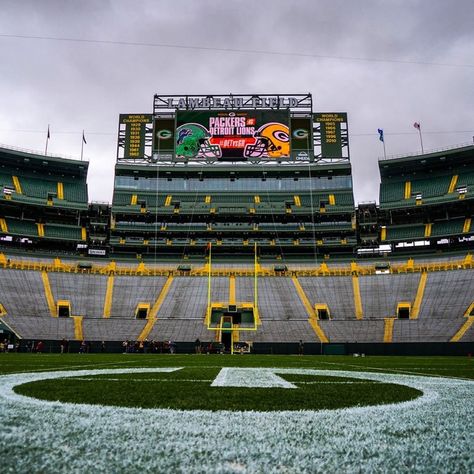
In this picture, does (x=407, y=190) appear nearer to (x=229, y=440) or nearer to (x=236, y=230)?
(x=236, y=230)

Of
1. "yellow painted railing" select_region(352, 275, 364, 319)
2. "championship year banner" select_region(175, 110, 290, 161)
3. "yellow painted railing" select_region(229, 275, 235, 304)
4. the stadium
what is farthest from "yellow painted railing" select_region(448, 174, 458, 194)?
"yellow painted railing" select_region(229, 275, 235, 304)

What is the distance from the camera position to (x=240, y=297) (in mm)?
35719

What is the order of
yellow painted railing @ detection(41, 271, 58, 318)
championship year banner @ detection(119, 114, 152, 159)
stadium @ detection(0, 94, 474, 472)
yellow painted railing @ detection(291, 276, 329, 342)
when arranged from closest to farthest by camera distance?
stadium @ detection(0, 94, 474, 472) < yellow painted railing @ detection(291, 276, 329, 342) < yellow painted railing @ detection(41, 271, 58, 318) < championship year banner @ detection(119, 114, 152, 159)

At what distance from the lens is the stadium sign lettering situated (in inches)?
1939

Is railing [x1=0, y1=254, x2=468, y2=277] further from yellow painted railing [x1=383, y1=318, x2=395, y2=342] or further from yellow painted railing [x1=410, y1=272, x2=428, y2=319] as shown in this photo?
yellow painted railing [x1=383, y1=318, x2=395, y2=342]

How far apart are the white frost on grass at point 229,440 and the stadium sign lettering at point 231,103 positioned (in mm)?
48530

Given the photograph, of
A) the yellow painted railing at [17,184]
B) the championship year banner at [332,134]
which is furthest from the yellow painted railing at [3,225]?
the championship year banner at [332,134]

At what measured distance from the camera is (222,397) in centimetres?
397

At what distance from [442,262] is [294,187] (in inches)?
786

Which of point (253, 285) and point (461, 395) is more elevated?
point (253, 285)

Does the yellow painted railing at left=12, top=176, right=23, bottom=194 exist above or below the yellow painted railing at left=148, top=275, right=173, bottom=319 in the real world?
above

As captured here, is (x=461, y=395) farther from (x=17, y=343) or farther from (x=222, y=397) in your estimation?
(x=17, y=343)

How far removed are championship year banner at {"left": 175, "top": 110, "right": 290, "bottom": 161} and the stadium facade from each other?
0.15 meters

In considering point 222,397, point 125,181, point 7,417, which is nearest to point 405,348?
point 222,397
